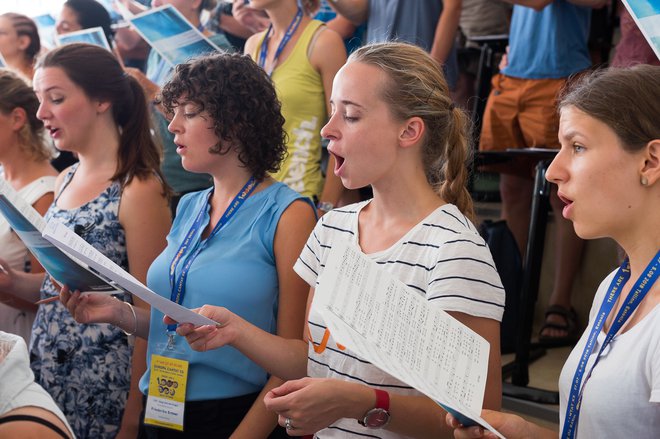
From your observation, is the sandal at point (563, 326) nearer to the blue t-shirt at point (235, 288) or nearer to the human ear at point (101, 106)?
the blue t-shirt at point (235, 288)

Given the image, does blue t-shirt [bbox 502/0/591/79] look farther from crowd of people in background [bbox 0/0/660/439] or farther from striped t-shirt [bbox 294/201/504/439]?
striped t-shirt [bbox 294/201/504/439]

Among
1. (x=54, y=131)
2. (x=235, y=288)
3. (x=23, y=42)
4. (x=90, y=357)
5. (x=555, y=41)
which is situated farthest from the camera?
(x=23, y=42)

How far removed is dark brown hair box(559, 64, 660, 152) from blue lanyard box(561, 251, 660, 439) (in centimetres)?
21

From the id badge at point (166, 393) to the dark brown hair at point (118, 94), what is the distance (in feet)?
2.05

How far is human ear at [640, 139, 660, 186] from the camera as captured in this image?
1.29m

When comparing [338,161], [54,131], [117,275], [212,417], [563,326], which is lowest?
[563,326]

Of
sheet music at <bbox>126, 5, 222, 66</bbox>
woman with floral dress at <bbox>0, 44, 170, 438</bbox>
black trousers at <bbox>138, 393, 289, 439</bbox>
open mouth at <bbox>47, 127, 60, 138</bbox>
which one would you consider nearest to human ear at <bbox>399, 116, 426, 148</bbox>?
black trousers at <bbox>138, 393, 289, 439</bbox>

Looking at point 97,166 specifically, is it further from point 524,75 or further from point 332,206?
point 524,75

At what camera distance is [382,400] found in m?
1.37

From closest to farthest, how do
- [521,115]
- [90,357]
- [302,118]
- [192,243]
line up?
[192,243] → [90,357] → [302,118] → [521,115]

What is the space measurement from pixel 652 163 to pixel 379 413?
64 centimetres

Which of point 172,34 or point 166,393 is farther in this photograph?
point 172,34

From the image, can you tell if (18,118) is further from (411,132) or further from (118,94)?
(411,132)

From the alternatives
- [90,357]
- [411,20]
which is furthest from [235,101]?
[411,20]
